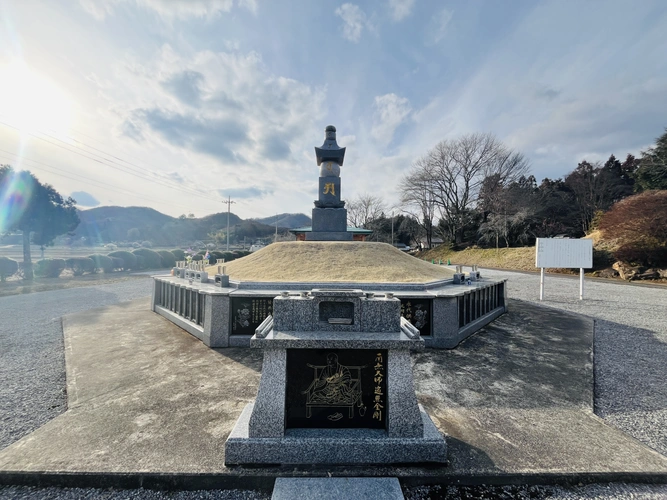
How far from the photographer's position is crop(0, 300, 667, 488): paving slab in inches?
106

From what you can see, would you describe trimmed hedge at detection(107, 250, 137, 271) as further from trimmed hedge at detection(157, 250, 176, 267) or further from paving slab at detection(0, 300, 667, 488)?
paving slab at detection(0, 300, 667, 488)

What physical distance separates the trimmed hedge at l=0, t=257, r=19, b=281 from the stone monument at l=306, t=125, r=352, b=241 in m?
18.2

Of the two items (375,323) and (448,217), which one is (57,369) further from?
(448,217)

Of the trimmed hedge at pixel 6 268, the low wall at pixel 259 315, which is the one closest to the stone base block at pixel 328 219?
the low wall at pixel 259 315

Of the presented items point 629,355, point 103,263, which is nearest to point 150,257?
point 103,263

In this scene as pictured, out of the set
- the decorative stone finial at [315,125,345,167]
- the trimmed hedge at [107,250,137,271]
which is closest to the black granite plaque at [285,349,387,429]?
the decorative stone finial at [315,125,345,167]

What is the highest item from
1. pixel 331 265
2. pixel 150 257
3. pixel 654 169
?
pixel 654 169

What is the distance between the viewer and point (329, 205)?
1217cm

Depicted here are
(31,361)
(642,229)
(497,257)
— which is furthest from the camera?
(497,257)

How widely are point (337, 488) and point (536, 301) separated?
1268cm

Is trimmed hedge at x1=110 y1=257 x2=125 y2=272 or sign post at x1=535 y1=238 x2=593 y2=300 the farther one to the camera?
trimmed hedge at x1=110 y1=257 x2=125 y2=272

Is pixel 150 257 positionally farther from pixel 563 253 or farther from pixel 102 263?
pixel 563 253

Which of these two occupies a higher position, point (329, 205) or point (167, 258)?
point (329, 205)

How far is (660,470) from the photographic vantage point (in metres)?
2.75
